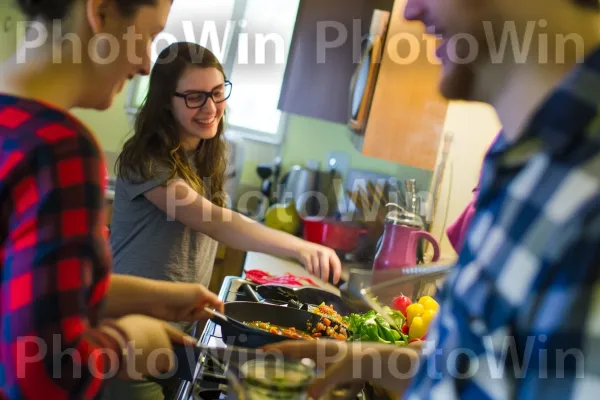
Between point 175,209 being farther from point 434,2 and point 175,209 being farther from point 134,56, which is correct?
point 434,2

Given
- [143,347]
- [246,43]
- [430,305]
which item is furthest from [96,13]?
[246,43]

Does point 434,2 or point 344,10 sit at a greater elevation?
point 344,10

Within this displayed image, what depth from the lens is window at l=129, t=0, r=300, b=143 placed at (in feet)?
14.4

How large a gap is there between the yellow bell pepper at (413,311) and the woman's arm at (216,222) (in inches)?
9.0

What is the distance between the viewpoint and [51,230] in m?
0.68

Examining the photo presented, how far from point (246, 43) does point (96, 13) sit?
150 inches

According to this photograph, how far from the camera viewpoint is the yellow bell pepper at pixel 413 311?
1.57m

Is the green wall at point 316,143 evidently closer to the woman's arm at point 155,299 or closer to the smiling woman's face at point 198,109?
the smiling woman's face at point 198,109

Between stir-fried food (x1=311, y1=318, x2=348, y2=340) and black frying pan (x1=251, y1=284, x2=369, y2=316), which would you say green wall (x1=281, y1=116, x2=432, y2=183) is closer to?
black frying pan (x1=251, y1=284, x2=369, y2=316)

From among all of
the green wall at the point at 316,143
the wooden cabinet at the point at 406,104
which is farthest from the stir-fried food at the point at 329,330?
the green wall at the point at 316,143

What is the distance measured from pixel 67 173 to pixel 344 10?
2.78 m

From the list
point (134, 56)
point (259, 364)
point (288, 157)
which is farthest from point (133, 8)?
point (288, 157)

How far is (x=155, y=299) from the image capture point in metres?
1.06

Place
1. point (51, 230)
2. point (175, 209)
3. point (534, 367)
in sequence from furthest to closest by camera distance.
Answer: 1. point (175, 209)
2. point (51, 230)
3. point (534, 367)
